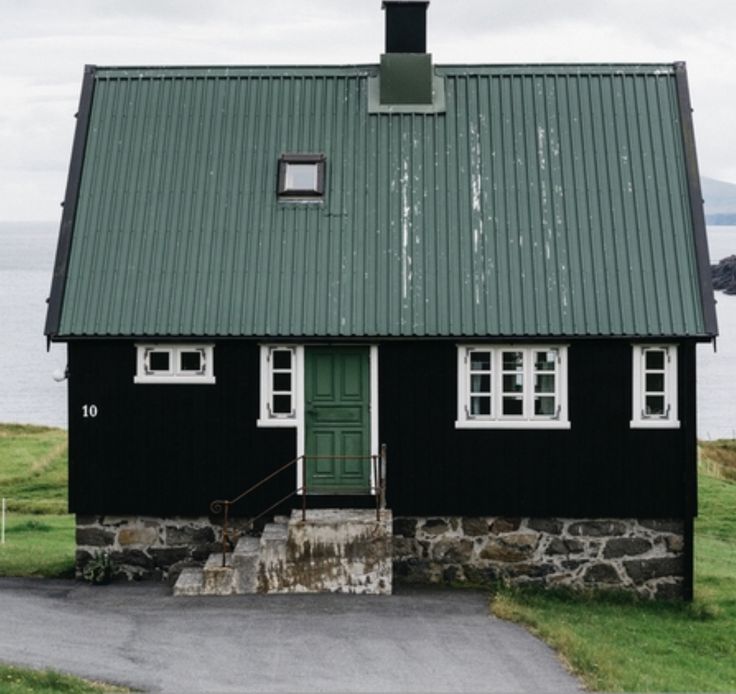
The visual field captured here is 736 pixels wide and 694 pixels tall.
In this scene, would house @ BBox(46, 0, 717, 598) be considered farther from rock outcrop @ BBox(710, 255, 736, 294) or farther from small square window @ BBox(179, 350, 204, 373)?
rock outcrop @ BBox(710, 255, 736, 294)

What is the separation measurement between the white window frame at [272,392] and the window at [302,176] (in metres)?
2.81

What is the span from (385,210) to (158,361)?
4.33 meters

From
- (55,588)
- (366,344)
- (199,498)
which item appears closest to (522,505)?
(366,344)

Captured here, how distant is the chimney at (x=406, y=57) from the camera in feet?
85.4

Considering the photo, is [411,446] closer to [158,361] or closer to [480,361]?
[480,361]

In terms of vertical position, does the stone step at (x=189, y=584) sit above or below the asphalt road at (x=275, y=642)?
above

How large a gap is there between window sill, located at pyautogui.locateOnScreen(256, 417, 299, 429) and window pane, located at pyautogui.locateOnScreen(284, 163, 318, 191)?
3918 mm

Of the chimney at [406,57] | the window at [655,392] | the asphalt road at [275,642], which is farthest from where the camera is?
the chimney at [406,57]

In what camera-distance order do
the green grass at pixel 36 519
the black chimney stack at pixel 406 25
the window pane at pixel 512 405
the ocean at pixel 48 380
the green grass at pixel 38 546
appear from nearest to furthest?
the green grass at pixel 36 519 < the window pane at pixel 512 405 < the green grass at pixel 38 546 < the black chimney stack at pixel 406 25 < the ocean at pixel 48 380

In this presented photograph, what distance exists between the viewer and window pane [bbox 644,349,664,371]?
77.1 ft

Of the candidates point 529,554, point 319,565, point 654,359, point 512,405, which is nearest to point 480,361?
point 512,405

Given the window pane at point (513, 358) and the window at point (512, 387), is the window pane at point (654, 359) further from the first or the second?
the window pane at point (513, 358)

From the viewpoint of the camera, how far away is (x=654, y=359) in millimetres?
23531

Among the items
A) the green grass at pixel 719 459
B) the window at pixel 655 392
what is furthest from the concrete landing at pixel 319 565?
the green grass at pixel 719 459
